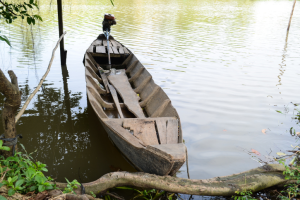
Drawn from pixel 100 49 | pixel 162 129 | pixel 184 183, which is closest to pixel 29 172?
pixel 184 183

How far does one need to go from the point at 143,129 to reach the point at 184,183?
3.09ft

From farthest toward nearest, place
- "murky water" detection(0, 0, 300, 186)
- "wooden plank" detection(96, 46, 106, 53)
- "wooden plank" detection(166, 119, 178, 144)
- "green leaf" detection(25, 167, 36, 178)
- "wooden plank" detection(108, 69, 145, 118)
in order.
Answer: "wooden plank" detection(96, 46, 106, 53) < "wooden plank" detection(108, 69, 145, 118) < "murky water" detection(0, 0, 300, 186) < "wooden plank" detection(166, 119, 178, 144) < "green leaf" detection(25, 167, 36, 178)

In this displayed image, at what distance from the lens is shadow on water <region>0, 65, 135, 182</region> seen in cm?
299

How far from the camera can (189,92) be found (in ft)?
17.8

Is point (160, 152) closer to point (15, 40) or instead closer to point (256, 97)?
point (256, 97)

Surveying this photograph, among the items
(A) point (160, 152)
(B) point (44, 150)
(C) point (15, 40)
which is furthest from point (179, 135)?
(C) point (15, 40)

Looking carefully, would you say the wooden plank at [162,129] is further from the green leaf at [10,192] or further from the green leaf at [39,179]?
the green leaf at [10,192]

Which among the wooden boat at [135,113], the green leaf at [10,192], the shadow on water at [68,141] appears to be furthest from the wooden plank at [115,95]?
the green leaf at [10,192]

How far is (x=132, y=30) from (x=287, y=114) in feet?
27.8

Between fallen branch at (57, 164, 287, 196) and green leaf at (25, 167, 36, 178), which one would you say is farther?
fallen branch at (57, 164, 287, 196)

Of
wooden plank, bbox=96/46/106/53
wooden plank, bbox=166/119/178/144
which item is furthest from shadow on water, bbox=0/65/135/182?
wooden plank, bbox=96/46/106/53

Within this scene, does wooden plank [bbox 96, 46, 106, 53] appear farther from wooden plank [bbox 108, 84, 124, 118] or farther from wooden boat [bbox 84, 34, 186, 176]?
wooden plank [bbox 108, 84, 124, 118]

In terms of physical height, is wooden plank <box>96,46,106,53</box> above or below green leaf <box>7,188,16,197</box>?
above

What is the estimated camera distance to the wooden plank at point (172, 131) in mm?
2846
